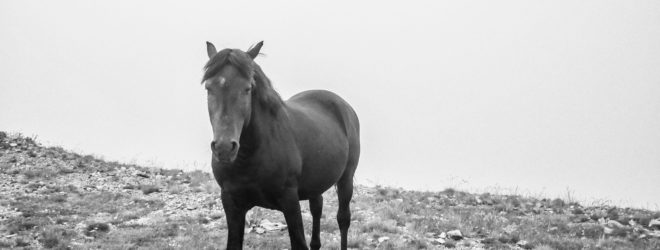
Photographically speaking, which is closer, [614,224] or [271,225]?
[271,225]

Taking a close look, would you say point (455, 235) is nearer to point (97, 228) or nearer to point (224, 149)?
point (224, 149)

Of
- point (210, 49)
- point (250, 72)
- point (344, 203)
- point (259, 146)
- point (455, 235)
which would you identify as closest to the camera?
point (250, 72)

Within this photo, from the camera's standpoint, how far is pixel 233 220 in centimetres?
504

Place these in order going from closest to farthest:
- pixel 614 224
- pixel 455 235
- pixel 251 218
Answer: pixel 455 235
pixel 251 218
pixel 614 224

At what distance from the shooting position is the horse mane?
4.48 m

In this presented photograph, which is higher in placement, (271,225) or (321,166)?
(321,166)

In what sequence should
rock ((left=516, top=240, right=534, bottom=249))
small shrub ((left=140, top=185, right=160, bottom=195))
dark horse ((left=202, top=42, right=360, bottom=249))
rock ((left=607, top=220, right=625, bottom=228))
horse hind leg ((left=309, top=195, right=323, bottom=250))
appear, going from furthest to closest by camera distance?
1. small shrub ((left=140, top=185, right=160, bottom=195))
2. rock ((left=607, top=220, right=625, bottom=228))
3. rock ((left=516, top=240, right=534, bottom=249))
4. horse hind leg ((left=309, top=195, right=323, bottom=250))
5. dark horse ((left=202, top=42, right=360, bottom=249))

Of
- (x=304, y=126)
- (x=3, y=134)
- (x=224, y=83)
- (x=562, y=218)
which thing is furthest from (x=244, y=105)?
(x=3, y=134)

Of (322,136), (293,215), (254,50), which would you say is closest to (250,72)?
(254,50)

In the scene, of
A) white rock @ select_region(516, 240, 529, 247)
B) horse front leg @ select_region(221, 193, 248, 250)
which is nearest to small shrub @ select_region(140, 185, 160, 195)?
horse front leg @ select_region(221, 193, 248, 250)

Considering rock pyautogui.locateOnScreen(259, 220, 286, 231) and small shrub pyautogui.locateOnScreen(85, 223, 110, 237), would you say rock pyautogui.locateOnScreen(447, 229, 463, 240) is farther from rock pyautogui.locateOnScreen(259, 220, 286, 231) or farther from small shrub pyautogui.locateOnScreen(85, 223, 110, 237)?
small shrub pyautogui.locateOnScreen(85, 223, 110, 237)

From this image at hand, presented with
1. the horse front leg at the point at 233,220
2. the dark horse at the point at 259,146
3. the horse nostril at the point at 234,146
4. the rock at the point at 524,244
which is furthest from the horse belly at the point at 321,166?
the rock at the point at 524,244

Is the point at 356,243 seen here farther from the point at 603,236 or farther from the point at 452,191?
the point at 452,191

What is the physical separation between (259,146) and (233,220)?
0.81 metres
